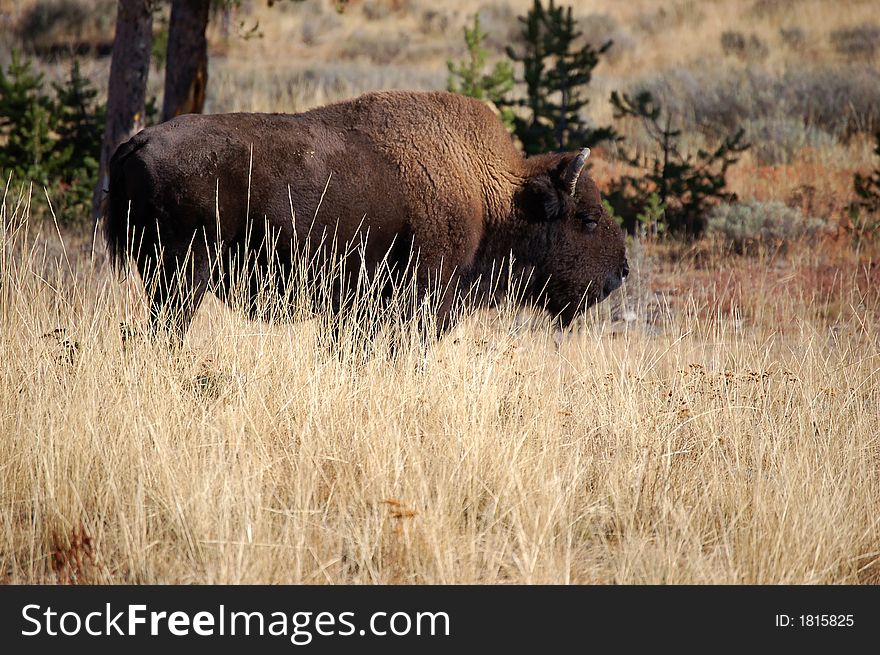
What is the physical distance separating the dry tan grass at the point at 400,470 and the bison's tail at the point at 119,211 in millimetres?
459

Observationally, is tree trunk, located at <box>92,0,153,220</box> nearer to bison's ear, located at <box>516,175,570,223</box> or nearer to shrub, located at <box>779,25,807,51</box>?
bison's ear, located at <box>516,175,570,223</box>

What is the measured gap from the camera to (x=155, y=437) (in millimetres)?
4434

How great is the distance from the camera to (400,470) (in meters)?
4.51

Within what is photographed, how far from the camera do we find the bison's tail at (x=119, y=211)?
585 centimetres

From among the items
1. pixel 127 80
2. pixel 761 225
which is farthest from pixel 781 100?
pixel 127 80

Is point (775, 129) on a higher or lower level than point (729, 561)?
higher

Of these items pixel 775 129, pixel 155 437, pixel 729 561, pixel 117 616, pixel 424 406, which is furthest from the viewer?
pixel 775 129

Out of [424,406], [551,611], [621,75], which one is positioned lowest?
[551,611]

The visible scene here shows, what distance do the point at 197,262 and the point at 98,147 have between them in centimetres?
911

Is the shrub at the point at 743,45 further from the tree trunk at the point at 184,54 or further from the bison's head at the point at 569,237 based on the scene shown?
the bison's head at the point at 569,237

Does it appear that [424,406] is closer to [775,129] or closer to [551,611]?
[551,611]

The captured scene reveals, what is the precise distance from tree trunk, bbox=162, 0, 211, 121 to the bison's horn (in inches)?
232

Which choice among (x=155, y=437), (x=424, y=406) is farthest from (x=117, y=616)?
(x=424, y=406)

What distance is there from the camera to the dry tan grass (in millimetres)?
4094
